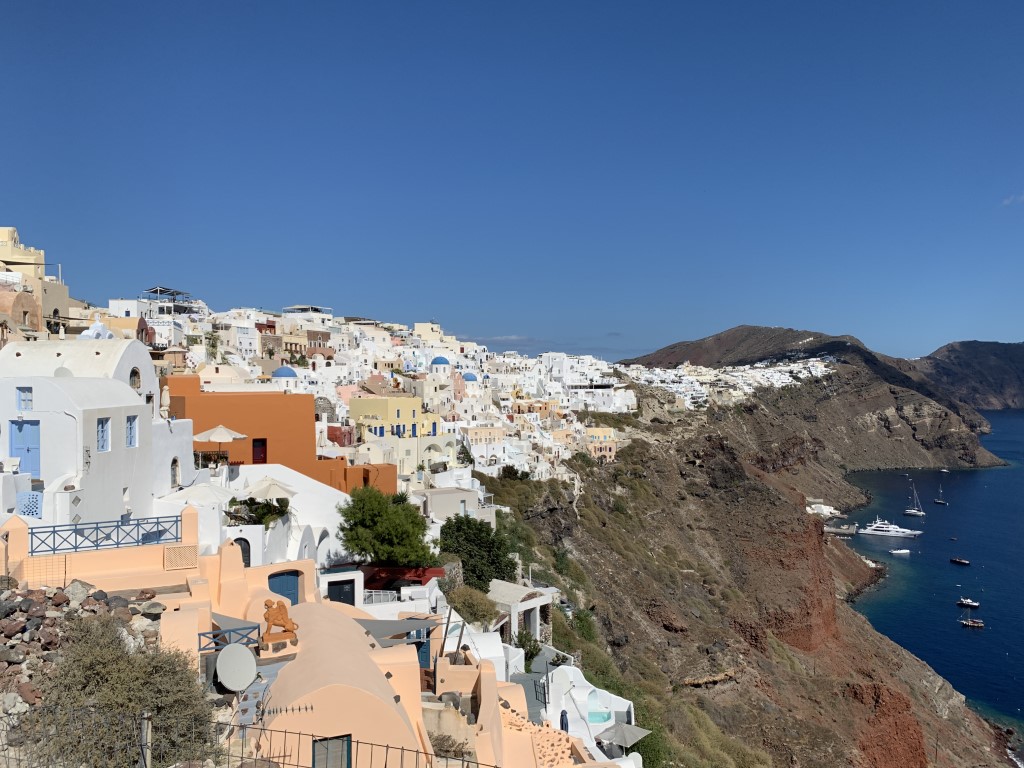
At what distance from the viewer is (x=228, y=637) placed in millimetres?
8969

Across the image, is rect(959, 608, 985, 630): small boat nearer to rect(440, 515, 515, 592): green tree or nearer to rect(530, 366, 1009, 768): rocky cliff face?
rect(530, 366, 1009, 768): rocky cliff face

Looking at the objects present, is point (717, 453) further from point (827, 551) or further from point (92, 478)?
point (92, 478)

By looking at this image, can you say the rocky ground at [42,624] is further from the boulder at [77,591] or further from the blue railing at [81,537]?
the blue railing at [81,537]

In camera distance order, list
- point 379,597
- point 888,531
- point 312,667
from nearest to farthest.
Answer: point 312,667, point 379,597, point 888,531

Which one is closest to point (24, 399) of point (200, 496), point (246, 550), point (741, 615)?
Result: point (200, 496)

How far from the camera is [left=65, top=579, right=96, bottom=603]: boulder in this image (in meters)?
8.60

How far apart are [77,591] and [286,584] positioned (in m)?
3.99

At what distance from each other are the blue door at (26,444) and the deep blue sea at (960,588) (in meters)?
47.0

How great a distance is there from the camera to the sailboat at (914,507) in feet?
290

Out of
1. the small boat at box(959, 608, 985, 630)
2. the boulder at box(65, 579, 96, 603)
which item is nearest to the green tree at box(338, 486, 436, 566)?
the boulder at box(65, 579, 96, 603)

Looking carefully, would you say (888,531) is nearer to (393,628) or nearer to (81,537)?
(393,628)

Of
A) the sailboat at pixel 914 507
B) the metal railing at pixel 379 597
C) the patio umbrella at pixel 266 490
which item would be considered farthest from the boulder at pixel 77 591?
the sailboat at pixel 914 507

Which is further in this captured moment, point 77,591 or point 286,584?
point 286,584

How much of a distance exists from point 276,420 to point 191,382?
265 centimetres
